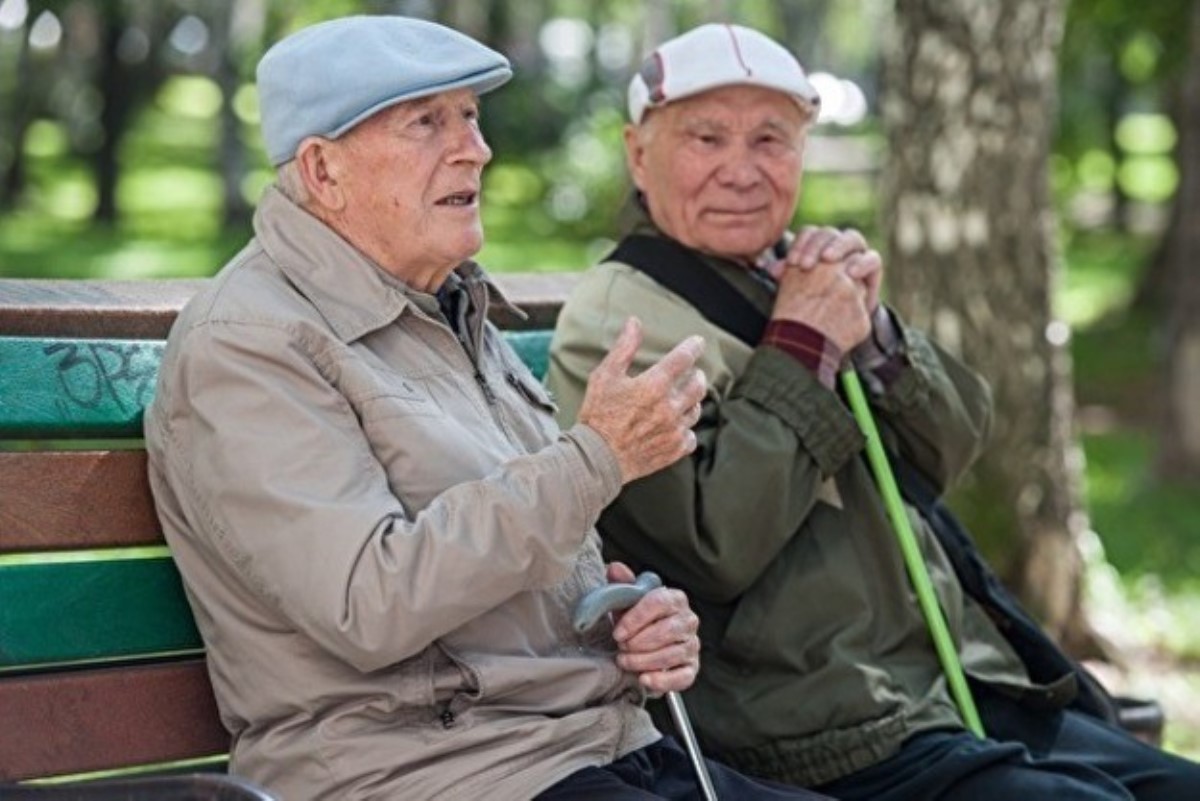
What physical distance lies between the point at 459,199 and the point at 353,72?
10.4 inches

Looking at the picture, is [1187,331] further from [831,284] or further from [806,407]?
[806,407]

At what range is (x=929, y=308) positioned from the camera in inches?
269

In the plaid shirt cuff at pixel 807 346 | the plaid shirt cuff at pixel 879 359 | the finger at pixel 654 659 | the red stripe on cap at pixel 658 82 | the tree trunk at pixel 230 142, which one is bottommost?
the tree trunk at pixel 230 142

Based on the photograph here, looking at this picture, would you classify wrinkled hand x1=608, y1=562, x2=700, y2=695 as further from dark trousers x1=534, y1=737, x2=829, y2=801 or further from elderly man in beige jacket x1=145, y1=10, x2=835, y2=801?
dark trousers x1=534, y1=737, x2=829, y2=801

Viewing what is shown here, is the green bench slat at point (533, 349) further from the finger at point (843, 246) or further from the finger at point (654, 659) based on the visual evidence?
the finger at point (654, 659)

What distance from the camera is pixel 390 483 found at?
3133 millimetres

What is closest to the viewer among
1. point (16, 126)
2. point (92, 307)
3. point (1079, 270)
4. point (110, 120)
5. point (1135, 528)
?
point (92, 307)

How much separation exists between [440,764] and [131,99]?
101 ft

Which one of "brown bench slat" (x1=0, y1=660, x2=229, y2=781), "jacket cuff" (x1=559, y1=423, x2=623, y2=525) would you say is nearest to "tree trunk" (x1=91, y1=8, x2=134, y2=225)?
"brown bench slat" (x1=0, y1=660, x2=229, y2=781)

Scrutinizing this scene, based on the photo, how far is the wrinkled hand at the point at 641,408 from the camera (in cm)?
310

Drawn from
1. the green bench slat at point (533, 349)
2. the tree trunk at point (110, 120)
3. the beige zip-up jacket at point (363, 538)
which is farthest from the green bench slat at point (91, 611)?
the tree trunk at point (110, 120)

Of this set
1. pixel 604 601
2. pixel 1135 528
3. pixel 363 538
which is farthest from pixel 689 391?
A: pixel 1135 528

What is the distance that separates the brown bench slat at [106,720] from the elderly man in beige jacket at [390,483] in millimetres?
161

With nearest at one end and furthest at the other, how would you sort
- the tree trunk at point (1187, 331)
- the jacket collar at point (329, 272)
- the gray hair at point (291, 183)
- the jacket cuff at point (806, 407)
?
the jacket collar at point (329, 272) < the gray hair at point (291, 183) < the jacket cuff at point (806, 407) < the tree trunk at point (1187, 331)
